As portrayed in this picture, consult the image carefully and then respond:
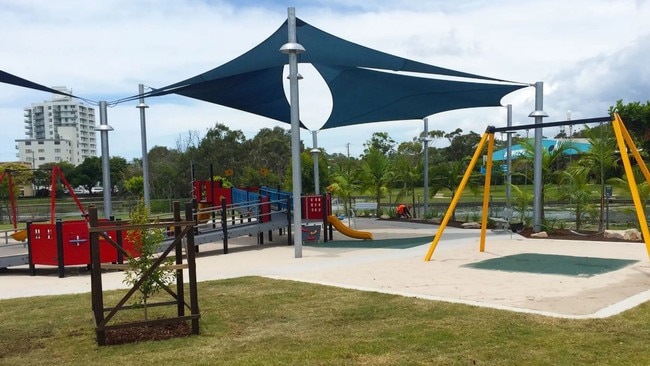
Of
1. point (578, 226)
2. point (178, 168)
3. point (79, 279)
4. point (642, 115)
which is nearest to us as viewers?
point (79, 279)

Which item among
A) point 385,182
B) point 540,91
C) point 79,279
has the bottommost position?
point 79,279

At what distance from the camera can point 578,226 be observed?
49.3 feet

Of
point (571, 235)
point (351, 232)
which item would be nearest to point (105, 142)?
point (351, 232)

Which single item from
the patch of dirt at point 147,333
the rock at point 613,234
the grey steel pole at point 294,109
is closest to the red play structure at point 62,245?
the grey steel pole at point 294,109

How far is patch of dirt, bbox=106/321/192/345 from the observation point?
219 inches

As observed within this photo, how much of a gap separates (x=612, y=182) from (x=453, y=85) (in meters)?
4.78

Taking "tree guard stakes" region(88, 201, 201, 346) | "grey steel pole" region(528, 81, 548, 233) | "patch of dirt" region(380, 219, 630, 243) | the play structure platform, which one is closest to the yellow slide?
the play structure platform

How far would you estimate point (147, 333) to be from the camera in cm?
577

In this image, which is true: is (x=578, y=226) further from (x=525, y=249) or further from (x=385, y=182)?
(x=385, y=182)

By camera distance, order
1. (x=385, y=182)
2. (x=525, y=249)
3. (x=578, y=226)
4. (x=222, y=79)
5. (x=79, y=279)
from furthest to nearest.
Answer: (x=385, y=182) → (x=578, y=226) → (x=222, y=79) → (x=525, y=249) → (x=79, y=279)

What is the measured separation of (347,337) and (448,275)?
4.00 metres

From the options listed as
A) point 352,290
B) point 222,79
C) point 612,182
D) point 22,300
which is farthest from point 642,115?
point 22,300

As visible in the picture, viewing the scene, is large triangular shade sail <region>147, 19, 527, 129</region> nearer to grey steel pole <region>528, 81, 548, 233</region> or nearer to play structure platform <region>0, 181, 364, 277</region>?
grey steel pole <region>528, 81, 548, 233</region>

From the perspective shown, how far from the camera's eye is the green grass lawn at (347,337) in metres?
4.68
